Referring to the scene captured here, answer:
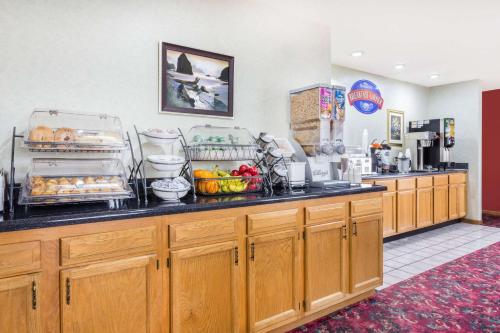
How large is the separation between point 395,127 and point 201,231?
16.4 ft

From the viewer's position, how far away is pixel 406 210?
16.3 feet

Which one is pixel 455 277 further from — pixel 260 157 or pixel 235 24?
pixel 235 24

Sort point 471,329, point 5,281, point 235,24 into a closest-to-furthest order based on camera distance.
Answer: point 5,281 < point 471,329 < point 235,24

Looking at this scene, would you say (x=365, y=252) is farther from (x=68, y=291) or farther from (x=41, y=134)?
(x=41, y=134)

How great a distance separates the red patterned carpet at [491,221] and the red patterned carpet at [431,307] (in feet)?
9.35

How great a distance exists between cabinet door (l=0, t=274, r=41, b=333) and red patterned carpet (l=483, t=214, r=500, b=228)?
22.2 ft

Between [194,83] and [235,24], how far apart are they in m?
0.67

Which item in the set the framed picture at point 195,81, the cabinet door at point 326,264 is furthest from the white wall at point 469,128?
the framed picture at point 195,81

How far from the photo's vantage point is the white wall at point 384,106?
5.20 m

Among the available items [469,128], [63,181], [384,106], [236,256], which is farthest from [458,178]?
[63,181]

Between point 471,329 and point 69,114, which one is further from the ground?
point 69,114

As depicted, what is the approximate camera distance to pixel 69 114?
2.11 metres

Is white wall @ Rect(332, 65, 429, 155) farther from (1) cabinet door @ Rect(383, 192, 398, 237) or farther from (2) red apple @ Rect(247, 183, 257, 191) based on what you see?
(2) red apple @ Rect(247, 183, 257, 191)

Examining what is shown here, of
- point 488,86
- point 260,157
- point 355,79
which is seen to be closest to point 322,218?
point 260,157
